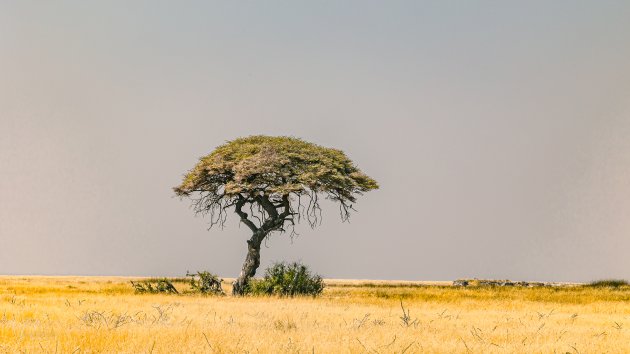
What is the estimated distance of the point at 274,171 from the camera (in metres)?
28.3

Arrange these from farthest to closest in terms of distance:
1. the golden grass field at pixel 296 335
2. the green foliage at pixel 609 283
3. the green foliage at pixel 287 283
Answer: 1. the green foliage at pixel 609 283
2. the green foliage at pixel 287 283
3. the golden grass field at pixel 296 335

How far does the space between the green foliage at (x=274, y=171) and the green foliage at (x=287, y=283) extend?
11.6 ft

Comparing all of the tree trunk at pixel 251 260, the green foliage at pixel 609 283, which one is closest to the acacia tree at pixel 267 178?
the tree trunk at pixel 251 260

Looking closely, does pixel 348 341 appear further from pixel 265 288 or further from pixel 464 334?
pixel 265 288

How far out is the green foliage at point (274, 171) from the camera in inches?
1117

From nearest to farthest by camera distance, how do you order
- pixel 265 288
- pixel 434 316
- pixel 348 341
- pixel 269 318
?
pixel 348 341 → pixel 269 318 → pixel 434 316 → pixel 265 288

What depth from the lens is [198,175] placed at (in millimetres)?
30219

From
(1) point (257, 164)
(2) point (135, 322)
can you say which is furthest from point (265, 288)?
(2) point (135, 322)

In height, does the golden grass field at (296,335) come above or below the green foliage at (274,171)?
below

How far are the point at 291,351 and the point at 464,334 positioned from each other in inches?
194

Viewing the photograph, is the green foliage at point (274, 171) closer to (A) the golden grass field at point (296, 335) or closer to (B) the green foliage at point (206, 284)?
(B) the green foliage at point (206, 284)

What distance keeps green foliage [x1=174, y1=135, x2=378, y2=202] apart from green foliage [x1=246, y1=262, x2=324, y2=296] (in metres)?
3.54

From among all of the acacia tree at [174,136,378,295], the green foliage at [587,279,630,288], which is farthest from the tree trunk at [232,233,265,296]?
the green foliage at [587,279,630,288]

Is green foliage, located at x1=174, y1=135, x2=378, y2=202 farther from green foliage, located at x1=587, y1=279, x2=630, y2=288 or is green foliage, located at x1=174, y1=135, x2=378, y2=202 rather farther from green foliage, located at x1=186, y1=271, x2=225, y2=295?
green foliage, located at x1=587, y1=279, x2=630, y2=288
